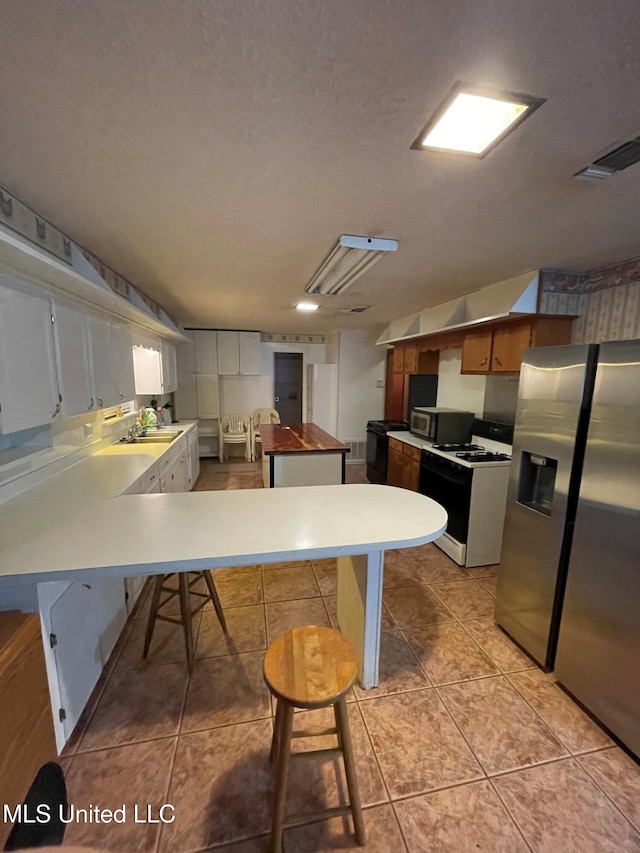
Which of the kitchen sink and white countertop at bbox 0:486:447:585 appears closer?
white countertop at bbox 0:486:447:585

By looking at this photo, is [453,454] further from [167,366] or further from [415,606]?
[167,366]

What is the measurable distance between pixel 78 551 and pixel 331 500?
1.05 metres

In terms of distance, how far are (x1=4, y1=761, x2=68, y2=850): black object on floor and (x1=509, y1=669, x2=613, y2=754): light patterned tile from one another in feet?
6.11

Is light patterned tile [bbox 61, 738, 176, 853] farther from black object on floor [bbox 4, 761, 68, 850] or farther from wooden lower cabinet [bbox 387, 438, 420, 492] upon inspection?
wooden lower cabinet [bbox 387, 438, 420, 492]

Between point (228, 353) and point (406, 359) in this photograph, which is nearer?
point (406, 359)

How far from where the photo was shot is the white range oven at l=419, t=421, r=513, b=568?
9.00ft

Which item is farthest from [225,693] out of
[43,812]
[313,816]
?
[43,812]

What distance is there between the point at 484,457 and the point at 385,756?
2.15 m

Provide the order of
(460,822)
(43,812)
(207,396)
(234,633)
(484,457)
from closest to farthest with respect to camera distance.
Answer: (43,812) → (460,822) → (234,633) → (484,457) → (207,396)

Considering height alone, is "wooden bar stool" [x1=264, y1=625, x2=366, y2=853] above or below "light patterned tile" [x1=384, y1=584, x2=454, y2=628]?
above

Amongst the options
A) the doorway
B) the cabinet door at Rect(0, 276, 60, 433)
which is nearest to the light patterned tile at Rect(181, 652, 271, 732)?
the cabinet door at Rect(0, 276, 60, 433)

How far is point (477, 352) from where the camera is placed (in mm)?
3104

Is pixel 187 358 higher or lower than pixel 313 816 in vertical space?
higher

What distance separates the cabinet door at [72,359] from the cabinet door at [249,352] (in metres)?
3.72
